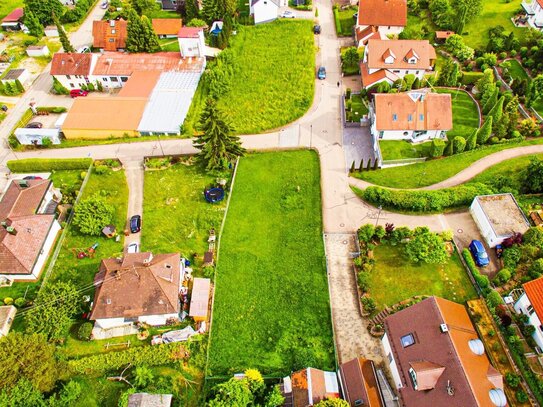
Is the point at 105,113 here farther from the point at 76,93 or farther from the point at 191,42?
the point at 191,42

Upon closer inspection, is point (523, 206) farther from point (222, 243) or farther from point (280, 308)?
point (222, 243)

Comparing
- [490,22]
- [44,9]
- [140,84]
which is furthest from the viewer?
[44,9]

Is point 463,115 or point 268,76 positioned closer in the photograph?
point 463,115

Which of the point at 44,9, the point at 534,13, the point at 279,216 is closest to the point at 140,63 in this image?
the point at 44,9

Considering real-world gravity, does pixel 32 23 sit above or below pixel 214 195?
above

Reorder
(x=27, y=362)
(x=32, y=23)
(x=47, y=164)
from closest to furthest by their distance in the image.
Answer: (x=27, y=362) → (x=47, y=164) → (x=32, y=23)

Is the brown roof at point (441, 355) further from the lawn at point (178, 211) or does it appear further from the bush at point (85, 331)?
the bush at point (85, 331)
